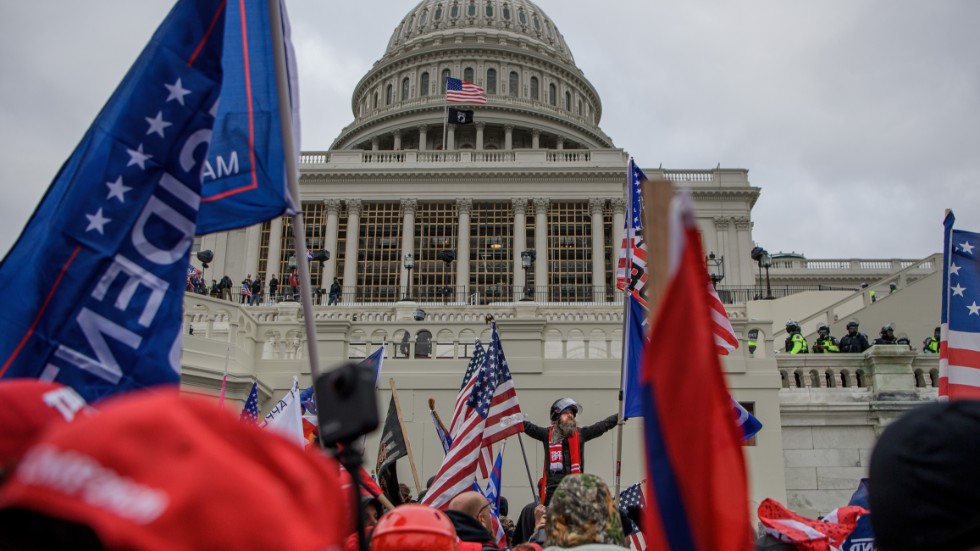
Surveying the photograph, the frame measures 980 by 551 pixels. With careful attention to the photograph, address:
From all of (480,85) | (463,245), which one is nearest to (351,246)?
(463,245)

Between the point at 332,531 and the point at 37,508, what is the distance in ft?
1.37

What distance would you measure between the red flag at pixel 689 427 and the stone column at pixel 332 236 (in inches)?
1861

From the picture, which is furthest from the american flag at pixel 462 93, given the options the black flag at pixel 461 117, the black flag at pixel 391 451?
the black flag at pixel 391 451

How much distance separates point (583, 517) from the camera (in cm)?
304

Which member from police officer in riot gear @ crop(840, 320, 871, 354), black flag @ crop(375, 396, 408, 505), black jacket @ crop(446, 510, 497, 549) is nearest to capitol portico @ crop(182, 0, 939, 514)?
police officer in riot gear @ crop(840, 320, 871, 354)

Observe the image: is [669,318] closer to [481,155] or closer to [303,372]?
Answer: [303,372]

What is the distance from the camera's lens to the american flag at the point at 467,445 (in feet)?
24.2

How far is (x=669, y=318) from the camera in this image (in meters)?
2.15

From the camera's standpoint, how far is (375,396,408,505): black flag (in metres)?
7.53

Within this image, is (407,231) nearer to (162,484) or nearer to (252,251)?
(252,251)

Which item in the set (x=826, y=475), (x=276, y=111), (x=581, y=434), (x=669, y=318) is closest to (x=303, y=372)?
(x=581, y=434)

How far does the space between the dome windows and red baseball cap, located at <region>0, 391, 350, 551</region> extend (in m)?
74.0

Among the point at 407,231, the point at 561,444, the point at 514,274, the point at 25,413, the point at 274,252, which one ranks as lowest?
the point at 561,444

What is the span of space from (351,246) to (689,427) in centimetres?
4830
